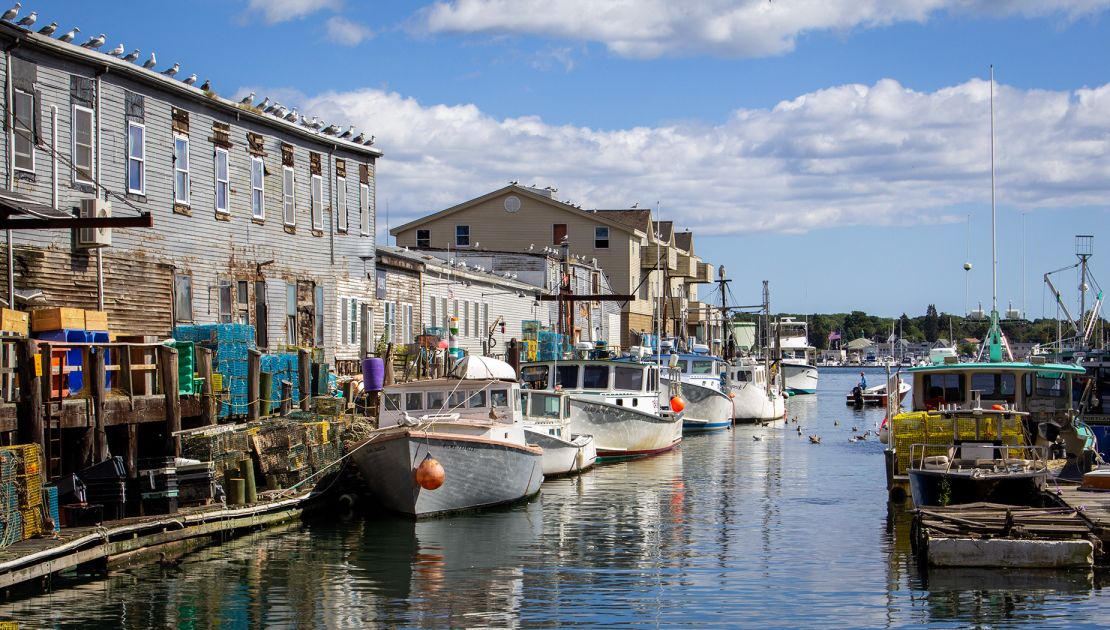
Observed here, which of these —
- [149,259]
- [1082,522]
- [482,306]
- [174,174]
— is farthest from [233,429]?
[482,306]

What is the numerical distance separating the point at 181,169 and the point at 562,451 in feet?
38.2

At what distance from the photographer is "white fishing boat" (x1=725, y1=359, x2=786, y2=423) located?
63844mm

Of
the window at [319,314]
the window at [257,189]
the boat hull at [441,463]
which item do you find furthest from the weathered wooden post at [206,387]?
the window at [319,314]

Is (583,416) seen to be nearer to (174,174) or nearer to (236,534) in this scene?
(174,174)

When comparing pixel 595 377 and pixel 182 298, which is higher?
pixel 182 298

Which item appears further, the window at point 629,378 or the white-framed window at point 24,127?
the window at point 629,378

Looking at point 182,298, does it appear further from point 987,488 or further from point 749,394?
point 749,394

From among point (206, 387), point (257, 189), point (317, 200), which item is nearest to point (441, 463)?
point (206, 387)

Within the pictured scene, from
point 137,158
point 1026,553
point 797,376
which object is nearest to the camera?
point 1026,553

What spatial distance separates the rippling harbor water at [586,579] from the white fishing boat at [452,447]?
21.0 inches

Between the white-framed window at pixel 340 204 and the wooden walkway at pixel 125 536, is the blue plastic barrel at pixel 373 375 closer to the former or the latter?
the wooden walkway at pixel 125 536

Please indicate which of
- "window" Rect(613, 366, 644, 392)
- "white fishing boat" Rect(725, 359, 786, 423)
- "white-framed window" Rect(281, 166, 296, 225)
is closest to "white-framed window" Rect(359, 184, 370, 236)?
"white-framed window" Rect(281, 166, 296, 225)

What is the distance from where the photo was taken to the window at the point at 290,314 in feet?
120

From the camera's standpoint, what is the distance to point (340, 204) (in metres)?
39.9
